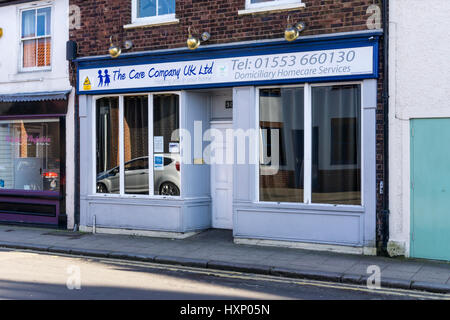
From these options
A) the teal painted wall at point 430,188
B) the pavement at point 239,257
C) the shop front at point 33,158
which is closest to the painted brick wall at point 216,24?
the teal painted wall at point 430,188

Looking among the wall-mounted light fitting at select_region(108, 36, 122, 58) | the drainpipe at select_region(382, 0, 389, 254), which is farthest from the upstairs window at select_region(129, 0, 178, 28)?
the drainpipe at select_region(382, 0, 389, 254)

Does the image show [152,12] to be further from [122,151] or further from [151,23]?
[122,151]

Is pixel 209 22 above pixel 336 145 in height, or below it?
above

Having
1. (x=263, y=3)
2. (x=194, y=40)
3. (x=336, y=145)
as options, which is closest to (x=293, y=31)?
(x=263, y=3)

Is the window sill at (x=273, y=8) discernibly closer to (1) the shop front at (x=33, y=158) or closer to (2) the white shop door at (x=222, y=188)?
(2) the white shop door at (x=222, y=188)

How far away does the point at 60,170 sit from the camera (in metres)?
12.8

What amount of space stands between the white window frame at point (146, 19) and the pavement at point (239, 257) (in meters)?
4.52

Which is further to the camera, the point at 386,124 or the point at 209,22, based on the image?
the point at 209,22

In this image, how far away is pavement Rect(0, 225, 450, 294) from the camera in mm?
7945

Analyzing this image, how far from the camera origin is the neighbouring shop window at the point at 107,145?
40.2 ft

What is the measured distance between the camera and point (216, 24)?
10.9 metres

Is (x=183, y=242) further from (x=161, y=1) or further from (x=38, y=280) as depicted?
(x=161, y=1)

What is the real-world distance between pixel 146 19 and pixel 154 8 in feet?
0.96
